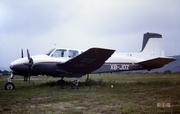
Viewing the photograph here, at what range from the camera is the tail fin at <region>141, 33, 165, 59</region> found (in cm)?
1383

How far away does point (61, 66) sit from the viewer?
456 inches

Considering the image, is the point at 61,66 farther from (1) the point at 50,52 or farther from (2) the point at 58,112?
(2) the point at 58,112

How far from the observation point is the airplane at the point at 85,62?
11.1 meters

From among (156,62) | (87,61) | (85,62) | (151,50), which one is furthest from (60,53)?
(151,50)

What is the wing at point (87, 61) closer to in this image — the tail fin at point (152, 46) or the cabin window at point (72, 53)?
the cabin window at point (72, 53)

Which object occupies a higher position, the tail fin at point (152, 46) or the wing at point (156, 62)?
the tail fin at point (152, 46)

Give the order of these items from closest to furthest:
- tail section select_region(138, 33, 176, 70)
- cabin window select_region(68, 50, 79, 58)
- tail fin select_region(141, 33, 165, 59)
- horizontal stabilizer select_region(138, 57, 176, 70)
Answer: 1. cabin window select_region(68, 50, 79, 58)
2. horizontal stabilizer select_region(138, 57, 176, 70)
3. tail section select_region(138, 33, 176, 70)
4. tail fin select_region(141, 33, 165, 59)

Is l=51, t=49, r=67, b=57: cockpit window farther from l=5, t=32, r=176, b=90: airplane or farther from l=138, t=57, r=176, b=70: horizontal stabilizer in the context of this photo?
l=138, t=57, r=176, b=70: horizontal stabilizer

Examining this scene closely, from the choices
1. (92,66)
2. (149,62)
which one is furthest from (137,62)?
(92,66)

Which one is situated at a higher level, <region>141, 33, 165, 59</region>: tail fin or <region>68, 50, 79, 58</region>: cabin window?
<region>141, 33, 165, 59</region>: tail fin

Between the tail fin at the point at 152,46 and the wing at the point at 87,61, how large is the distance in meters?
3.94

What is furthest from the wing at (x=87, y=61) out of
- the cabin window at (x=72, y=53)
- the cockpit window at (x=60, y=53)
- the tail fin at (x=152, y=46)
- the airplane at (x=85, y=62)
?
the tail fin at (x=152, y=46)

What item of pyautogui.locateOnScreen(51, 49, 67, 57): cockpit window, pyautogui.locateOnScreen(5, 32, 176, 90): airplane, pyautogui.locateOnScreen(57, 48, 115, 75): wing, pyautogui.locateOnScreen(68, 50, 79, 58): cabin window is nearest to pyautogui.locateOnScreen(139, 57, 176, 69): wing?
pyautogui.locateOnScreen(5, 32, 176, 90): airplane

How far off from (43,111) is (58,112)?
402 mm
